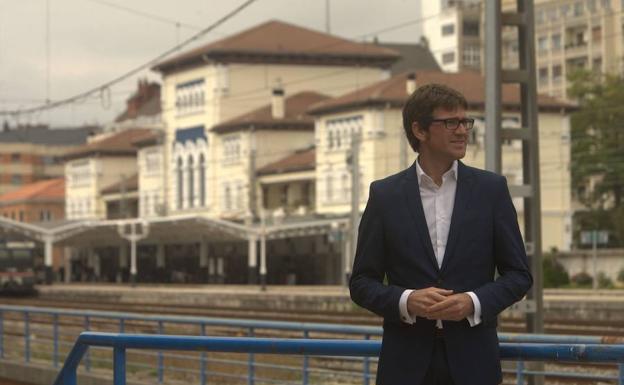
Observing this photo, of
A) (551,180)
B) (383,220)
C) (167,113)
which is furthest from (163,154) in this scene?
(383,220)

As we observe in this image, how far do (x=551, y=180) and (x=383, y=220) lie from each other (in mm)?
89971

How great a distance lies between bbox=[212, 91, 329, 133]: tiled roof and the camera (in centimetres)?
10044

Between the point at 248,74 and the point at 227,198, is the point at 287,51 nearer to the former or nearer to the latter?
the point at 248,74

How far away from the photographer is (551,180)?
94688 millimetres

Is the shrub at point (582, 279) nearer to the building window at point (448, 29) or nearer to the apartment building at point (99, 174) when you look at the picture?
the apartment building at point (99, 174)

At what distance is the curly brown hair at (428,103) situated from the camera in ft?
18.7

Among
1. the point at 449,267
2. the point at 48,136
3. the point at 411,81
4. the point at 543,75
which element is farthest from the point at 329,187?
the point at 48,136

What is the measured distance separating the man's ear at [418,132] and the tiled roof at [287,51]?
98.7m

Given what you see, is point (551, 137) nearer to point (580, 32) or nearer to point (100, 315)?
point (580, 32)

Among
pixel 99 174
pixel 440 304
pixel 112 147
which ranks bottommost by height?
pixel 440 304

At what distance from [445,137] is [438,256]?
1.35 feet

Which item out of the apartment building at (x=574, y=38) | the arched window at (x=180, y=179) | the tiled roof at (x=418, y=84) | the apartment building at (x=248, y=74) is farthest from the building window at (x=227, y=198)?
the apartment building at (x=574, y=38)

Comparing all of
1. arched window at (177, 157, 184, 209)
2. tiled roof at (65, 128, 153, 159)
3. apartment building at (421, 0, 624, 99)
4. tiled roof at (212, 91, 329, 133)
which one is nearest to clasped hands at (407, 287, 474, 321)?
tiled roof at (212, 91, 329, 133)

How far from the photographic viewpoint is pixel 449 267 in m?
5.61
